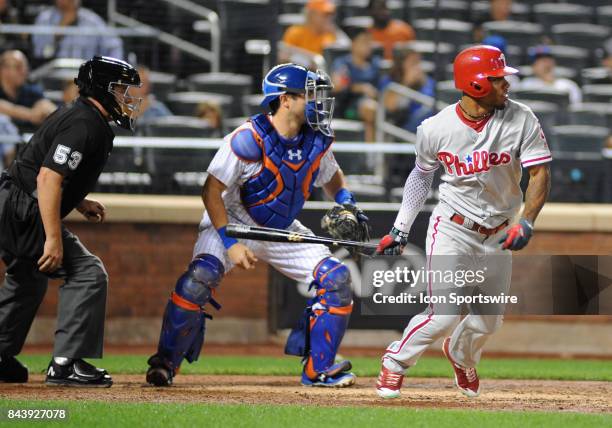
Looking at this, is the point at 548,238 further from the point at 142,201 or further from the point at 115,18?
the point at 115,18

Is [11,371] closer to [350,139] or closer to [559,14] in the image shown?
[350,139]

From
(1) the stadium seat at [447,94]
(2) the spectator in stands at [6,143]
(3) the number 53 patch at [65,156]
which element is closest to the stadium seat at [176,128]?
(2) the spectator in stands at [6,143]

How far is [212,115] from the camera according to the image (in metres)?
10.9

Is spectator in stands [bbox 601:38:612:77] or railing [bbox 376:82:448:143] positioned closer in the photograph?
railing [bbox 376:82:448:143]

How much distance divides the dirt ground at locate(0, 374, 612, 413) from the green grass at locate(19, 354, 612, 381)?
0.47 m

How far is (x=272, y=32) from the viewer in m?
10.7

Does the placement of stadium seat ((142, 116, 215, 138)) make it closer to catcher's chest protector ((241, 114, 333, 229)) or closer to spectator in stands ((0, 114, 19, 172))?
spectator in stands ((0, 114, 19, 172))

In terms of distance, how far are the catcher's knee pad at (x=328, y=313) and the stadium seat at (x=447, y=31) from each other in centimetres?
524

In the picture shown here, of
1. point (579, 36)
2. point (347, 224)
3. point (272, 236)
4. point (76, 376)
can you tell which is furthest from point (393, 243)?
point (579, 36)

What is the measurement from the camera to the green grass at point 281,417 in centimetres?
512

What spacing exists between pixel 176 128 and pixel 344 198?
3.79 metres

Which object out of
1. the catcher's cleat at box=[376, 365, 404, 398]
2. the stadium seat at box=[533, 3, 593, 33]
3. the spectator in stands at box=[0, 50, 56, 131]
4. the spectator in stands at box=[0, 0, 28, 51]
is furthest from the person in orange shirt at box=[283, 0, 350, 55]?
the catcher's cleat at box=[376, 365, 404, 398]

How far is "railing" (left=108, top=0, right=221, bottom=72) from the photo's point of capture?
450 inches

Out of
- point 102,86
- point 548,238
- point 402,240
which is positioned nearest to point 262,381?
point 402,240
